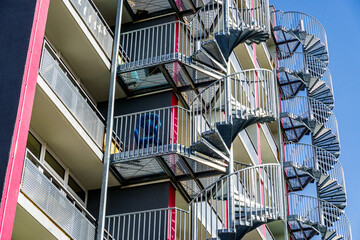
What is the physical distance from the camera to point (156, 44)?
21.2m

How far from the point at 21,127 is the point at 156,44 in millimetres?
7628

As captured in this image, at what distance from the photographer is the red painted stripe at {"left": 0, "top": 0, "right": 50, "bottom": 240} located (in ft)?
44.0

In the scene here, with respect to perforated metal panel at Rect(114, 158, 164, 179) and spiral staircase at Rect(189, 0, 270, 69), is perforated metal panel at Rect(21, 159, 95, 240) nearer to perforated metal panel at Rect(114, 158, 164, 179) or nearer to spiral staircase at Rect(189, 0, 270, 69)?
perforated metal panel at Rect(114, 158, 164, 179)

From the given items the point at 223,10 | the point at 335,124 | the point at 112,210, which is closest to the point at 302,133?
the point at 335,124

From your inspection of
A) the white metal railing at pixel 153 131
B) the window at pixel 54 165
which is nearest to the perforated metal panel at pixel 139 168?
the white metal railing at pixel 153 131

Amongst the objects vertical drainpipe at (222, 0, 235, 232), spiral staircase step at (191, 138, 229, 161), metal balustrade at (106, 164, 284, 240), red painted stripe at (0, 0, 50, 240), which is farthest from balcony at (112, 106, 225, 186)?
red painted stripe at (0, 0, 50, 240)

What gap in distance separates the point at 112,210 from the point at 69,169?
5.46ft

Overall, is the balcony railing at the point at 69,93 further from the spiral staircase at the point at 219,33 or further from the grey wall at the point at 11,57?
the spiral staircase at the point at 219,33

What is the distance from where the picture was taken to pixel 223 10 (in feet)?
69.5

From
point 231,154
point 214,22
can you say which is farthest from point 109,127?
point 214,22

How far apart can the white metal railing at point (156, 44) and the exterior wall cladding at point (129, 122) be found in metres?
0.05

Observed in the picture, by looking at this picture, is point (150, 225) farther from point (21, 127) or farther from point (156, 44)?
point (21, 127)

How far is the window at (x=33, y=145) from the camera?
57.5 feet

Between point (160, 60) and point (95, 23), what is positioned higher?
point (95, 23)
